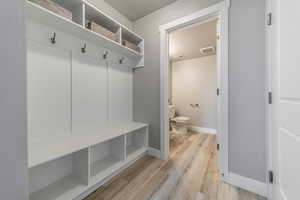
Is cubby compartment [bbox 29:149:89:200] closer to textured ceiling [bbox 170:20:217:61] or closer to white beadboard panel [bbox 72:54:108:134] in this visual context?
white beadboard panel [bbox 72:54:108:134]

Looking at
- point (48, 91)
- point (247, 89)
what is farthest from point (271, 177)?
point (48, 91)

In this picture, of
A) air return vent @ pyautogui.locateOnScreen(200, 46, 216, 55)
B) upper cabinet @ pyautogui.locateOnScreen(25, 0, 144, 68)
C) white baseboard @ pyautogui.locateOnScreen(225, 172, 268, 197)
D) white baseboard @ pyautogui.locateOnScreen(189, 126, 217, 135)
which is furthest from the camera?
white baseboard @ pyautogui.locateOnScreen(189, 126, 217, 135)

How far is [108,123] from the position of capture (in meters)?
A: 1.99

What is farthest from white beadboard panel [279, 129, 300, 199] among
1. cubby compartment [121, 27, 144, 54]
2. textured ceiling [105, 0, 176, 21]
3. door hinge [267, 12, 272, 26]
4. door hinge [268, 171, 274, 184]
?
textured ceiling [105, 0, 176, 21]

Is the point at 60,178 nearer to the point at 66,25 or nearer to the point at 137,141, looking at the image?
the point at 137,141

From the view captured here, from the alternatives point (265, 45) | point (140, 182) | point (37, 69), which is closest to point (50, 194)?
point (140, 182)

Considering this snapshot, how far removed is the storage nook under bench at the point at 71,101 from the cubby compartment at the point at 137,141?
13cm

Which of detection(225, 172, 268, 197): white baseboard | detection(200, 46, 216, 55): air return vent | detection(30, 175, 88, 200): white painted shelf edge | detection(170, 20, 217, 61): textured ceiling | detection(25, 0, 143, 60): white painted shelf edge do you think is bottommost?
detection(225, 172, 268, 197): white baseboard

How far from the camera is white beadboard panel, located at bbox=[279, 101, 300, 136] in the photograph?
0.75 m

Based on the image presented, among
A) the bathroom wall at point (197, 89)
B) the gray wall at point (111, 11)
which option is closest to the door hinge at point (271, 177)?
the bathroom wall at point (197, 89)

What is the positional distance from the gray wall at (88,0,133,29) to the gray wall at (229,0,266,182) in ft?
5.56

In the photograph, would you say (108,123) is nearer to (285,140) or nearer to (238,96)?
(238,96)

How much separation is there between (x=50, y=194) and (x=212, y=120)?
382 centimetres

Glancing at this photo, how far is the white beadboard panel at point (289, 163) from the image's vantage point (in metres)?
0.75
